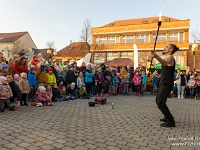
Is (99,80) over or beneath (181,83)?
over

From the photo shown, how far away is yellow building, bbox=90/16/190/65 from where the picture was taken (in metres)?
37.1

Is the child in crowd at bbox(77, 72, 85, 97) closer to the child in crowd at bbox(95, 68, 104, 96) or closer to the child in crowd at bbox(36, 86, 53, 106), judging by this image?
the child in crowd at bbox(95, 68, 104, 96)

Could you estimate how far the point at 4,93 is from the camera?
6.46m

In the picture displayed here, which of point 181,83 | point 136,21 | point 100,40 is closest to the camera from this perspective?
point 181,83

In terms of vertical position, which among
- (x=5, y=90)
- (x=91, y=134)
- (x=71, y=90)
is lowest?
(x=91, y=134)

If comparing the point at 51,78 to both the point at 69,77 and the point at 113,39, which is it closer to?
the point at 69,77

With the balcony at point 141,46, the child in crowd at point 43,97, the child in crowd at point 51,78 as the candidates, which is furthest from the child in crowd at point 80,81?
the balcony at point 141,46

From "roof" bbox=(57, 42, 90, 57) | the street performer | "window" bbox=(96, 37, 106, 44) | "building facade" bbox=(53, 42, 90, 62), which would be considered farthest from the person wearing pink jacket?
"roof" bbox=(57, 42, 90, 57)

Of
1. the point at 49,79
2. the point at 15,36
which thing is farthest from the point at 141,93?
the point at 15,36

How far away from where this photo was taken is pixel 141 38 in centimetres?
4109

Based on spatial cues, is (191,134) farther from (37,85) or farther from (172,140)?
(37,85)

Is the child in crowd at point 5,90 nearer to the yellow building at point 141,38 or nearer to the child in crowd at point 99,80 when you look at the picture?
the child in crowd at point 99,80

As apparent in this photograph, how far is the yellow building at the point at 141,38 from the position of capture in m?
37.1

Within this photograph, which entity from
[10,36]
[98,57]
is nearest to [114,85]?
[98,57]
